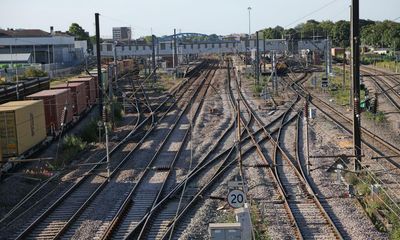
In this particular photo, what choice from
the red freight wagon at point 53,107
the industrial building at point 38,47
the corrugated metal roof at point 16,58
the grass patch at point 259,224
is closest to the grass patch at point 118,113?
the red freight wagon at point 53,107

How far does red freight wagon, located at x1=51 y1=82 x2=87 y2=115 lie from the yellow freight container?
10.9 metres

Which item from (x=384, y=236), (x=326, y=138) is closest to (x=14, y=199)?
(x=384, y=236)

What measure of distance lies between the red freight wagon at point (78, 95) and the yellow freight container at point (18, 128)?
428 inches

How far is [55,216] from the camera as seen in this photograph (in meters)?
17.6

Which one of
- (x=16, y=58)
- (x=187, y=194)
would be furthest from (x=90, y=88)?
(x=16, y=58)

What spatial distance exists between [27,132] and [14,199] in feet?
22.2

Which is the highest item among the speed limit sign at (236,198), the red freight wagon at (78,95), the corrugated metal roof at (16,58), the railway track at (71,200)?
the corrugated metal roof at (16,58)

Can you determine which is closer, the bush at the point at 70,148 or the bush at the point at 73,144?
the bush at the point at 70,148

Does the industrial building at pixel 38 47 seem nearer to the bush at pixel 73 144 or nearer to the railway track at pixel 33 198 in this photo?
the bush at pixel 73 144

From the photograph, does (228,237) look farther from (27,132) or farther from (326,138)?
(326,138)

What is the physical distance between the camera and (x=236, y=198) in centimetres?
1427

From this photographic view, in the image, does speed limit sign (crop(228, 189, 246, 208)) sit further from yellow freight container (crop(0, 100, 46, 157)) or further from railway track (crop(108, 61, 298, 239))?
yellow freight container (crop(0, 100, 46, 157))

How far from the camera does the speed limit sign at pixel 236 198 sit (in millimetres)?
14242

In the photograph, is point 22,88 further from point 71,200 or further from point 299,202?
point 299,202
